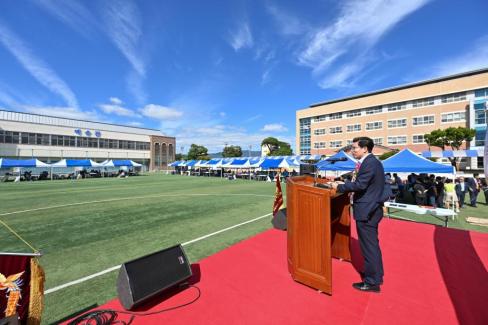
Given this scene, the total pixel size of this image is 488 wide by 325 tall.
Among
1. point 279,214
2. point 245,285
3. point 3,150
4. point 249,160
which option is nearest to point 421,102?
point 249,160

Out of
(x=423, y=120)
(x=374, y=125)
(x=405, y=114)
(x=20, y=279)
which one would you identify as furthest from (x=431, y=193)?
(x=374, y=125)

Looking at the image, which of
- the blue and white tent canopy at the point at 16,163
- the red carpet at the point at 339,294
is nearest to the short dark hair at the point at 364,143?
the red carpet at the point at 339,294

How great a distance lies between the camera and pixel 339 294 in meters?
3.26

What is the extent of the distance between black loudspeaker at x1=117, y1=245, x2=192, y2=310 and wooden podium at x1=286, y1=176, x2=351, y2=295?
5.43 ft

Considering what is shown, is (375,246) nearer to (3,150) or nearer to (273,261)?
(273,261)

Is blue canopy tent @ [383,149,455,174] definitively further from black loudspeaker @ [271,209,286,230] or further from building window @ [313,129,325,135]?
building window @ [313,129,325,135]

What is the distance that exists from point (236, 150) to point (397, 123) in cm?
5772

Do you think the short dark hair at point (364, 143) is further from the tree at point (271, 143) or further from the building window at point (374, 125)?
the tree at point (271, 143)

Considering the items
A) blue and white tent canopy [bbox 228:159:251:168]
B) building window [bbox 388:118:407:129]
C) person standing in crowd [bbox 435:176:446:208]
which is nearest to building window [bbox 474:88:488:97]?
building window [bbox 388:118:407:129]

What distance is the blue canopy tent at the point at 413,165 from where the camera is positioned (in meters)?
10.00

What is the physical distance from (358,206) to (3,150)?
2749 inches

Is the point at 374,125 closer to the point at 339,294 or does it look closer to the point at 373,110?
the point at 373,110

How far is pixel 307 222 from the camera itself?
3236mm

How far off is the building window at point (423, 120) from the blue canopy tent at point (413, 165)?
47.7 metres
